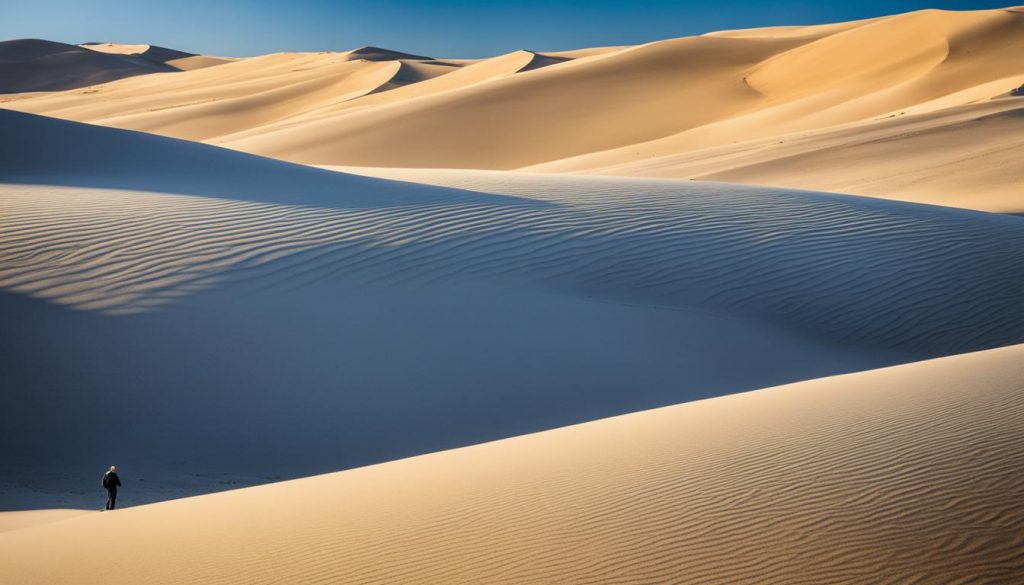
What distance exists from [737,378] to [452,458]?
4.09 meters

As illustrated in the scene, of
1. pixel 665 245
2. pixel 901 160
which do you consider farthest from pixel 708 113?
pixel 665 245

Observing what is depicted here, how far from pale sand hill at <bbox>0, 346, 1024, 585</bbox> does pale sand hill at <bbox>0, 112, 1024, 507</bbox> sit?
7.45 feet

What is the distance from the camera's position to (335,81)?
56.3 m

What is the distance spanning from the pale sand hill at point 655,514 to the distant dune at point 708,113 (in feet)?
Answer: 44.2

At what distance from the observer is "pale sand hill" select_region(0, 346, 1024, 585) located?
3.08 m

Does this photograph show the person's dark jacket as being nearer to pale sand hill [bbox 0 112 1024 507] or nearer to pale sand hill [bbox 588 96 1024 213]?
pale sand hill [bbox 0 112 1024 507]

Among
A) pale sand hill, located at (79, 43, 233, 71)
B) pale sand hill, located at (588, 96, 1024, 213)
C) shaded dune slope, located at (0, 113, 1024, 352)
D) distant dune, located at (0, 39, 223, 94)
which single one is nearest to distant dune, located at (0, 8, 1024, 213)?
pale sand hill, located at (588, 96, 1024, 213)

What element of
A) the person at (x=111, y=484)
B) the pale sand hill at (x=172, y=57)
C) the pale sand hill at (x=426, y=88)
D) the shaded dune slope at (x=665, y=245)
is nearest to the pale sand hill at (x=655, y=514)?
the person at (x=111, y=484)

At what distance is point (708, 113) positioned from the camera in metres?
36.3

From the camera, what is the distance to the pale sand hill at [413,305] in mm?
7434

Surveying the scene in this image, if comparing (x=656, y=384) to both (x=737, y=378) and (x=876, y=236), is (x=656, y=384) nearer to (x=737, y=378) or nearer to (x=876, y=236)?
(x=737, y=378)

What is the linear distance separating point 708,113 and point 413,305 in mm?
29536

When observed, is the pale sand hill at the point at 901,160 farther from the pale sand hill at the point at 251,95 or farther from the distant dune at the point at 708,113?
the pale sand hill at the point at 251,95

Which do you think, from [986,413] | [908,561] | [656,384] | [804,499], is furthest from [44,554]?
[656,384]
